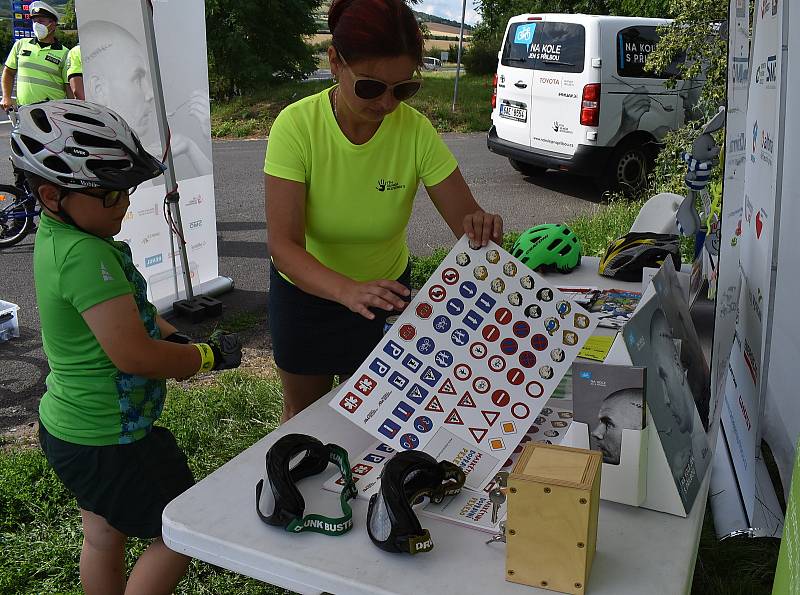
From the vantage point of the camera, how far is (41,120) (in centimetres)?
178

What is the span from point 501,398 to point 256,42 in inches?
732

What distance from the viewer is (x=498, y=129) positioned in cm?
999

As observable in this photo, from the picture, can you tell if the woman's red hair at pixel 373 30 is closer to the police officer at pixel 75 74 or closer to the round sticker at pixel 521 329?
the round sticker at pixel 521 329

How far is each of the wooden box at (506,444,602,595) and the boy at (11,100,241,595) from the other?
2.75 feet

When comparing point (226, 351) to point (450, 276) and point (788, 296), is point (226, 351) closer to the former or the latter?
point (450, 276)

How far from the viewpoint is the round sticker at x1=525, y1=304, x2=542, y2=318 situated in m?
1.67

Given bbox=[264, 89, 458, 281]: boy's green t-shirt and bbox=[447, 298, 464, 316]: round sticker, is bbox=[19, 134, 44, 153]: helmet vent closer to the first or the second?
bbox=[264, 89, 458, 281]: boy's green t-shirt

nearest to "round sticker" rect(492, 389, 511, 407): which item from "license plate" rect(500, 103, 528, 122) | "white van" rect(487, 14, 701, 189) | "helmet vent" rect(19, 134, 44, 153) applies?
"helmet vent" rect(19, 134, 44, 153)

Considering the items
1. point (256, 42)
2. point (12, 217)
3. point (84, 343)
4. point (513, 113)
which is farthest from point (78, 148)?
point (256, 42)

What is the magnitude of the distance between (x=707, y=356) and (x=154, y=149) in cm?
362

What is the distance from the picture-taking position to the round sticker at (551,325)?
1649mm

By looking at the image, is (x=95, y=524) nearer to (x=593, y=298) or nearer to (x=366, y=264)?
(x=366, y=264)

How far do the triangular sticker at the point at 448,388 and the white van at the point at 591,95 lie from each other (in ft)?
24.5

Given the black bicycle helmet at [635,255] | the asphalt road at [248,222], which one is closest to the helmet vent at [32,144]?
the black bicycle helmet at [635,255]
